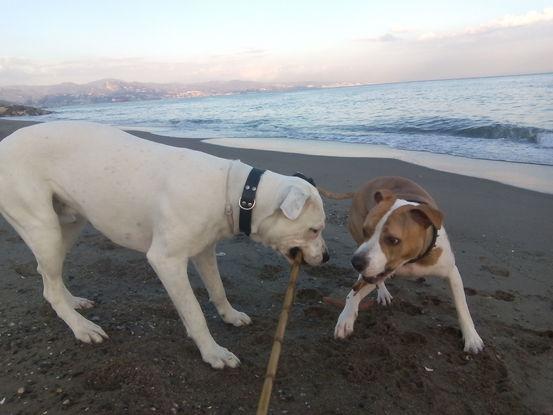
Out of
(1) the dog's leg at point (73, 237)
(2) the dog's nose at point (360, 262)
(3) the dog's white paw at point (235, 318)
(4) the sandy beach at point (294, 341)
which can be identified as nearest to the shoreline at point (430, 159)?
(4) the sandy beach at point (294, 341)

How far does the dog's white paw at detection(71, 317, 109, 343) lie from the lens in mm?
3646

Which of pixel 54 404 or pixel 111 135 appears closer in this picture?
pixel 54 404

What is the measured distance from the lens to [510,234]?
579 cm

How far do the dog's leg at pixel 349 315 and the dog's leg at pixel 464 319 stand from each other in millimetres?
645

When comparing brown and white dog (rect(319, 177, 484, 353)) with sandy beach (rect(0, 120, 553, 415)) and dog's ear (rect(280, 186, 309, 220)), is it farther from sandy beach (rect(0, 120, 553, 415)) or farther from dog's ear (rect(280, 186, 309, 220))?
dog's ear (rect(280, 186, 309, 220))

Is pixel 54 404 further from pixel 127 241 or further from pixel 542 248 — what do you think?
pixel 542 248

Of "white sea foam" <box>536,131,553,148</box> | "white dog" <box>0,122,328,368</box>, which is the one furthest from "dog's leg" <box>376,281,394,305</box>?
"white sea foam" <box>536,131,553,148</box>

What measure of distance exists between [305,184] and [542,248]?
11.1 feet

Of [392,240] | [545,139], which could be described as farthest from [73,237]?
[545,139]

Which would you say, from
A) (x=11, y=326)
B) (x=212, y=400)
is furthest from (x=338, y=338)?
(x=11, y=326)

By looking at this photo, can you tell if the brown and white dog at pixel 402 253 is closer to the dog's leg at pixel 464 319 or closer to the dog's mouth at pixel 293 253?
the dog's leg at pixel 464 319

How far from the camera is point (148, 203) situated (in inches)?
138

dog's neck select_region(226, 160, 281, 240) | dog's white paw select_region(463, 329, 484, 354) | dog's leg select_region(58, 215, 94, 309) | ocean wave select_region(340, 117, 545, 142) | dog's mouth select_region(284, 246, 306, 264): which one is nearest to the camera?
dog's neck select_region(226, 160, 281, 240)

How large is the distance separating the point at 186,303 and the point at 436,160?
28.5 feet
